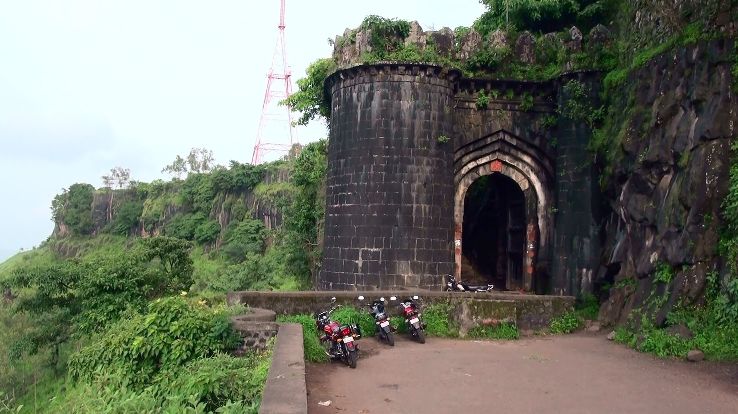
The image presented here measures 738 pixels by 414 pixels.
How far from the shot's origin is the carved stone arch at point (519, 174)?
43.6 ft

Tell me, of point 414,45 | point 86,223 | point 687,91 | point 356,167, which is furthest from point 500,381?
point 86,223

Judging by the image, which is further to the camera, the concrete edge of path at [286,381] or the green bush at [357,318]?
the green bush at [357,318]

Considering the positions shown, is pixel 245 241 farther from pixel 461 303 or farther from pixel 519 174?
pixel 461 303

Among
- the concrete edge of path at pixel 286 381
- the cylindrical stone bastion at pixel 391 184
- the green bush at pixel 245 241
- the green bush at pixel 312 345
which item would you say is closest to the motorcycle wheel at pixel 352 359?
the green bush at pixel 312 345

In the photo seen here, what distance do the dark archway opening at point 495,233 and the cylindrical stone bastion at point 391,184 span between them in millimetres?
2859

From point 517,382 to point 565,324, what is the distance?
408cm

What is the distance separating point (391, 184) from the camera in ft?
39.5

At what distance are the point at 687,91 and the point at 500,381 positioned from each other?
5679mm

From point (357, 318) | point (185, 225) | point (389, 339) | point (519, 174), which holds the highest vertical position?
point (185, 225)

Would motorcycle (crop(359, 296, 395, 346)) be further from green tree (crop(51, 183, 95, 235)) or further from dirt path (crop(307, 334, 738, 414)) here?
green tree (crop(51, 183, 95, 235))

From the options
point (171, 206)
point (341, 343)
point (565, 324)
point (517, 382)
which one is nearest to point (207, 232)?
point (171, 206)

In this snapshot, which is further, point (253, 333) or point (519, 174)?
point (519, 174)

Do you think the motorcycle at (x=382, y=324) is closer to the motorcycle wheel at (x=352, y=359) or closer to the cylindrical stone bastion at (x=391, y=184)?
the motorcycle wheel at (x=352, y=359)

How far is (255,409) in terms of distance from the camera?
16.2 feet
